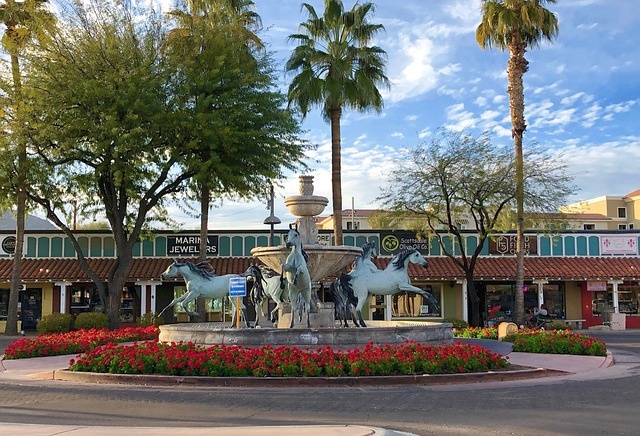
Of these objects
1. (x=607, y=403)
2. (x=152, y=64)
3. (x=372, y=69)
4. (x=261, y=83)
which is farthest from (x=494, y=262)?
(x=607, y=403)

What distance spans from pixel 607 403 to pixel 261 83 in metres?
22.1

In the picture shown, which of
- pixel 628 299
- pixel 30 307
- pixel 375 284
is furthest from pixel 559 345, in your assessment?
pixel 30 307

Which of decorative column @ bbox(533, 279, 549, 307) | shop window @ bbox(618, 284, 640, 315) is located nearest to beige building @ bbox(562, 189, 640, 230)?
shop window @ bbox(618, 284, 640, 315)

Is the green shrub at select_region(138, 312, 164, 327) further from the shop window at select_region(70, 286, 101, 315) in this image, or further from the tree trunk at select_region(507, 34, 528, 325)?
the tree trunk at select_region(507, 34, 528, 325)

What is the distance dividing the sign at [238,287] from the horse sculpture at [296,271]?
1.05 metres

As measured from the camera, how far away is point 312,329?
1500 centimetres

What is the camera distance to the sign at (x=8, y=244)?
34812 mm

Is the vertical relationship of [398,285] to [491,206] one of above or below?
below

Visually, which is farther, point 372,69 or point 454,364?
point 372,69

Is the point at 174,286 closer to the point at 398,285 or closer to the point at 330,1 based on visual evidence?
the point at 330,1

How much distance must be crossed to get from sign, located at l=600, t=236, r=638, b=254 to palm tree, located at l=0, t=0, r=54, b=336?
2814 cm

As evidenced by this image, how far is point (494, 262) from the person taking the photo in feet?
116

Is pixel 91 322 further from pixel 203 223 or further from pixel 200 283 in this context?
pixel 200 283

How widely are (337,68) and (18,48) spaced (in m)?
13.1
